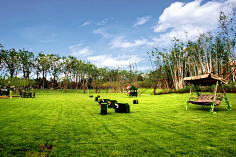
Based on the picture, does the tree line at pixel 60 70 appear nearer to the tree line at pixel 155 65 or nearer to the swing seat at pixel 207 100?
the tree line at pixel 155 65

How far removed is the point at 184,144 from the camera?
3.27 m

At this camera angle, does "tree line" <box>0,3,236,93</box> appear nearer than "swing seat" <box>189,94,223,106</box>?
No

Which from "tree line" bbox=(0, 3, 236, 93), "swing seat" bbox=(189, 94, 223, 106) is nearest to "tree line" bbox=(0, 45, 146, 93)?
"tree line" bbox=(0, 3, 236, 93)

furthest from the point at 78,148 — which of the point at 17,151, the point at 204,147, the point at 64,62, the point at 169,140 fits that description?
the point at 64,62

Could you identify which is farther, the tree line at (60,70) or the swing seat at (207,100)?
the tree line at (60,70)

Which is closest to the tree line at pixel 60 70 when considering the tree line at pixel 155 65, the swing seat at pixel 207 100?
the tree line at pixel 155 65

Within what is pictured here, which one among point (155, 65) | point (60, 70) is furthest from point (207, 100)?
point (60, 70)

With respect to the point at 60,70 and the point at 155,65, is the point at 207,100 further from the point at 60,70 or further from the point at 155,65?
the point at 60,70

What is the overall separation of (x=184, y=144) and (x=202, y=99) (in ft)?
20.0

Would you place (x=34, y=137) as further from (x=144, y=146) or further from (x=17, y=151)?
(x=144, y=146)

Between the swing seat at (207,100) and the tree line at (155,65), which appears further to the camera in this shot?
the tree line at (155,65)

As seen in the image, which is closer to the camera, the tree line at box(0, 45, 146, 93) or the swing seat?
the swing seat

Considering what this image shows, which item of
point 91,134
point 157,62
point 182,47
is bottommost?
point 91,134

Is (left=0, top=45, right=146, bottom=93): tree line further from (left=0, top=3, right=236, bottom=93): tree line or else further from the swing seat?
the swing seat
